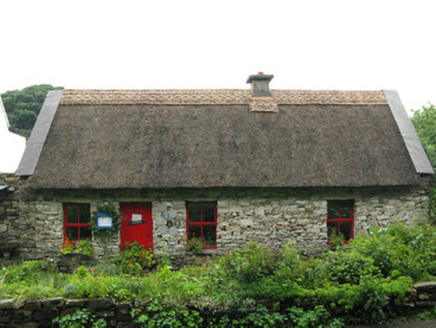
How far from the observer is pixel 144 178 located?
35.2 feet

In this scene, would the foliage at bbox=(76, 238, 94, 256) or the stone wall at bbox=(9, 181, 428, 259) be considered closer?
the foliage at bbox=(76, 238, 94, 256)

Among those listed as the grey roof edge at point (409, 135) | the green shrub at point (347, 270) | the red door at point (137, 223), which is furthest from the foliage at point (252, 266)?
the grey roof edge at point (409, 135)

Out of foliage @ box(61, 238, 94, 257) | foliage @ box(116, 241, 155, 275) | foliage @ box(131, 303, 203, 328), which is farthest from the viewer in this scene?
foliage @ box(61, 238, 94, 257)

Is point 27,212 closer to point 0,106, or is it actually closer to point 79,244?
point 79,244

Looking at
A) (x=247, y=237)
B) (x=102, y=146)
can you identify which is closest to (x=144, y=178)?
(x=102, y=146)

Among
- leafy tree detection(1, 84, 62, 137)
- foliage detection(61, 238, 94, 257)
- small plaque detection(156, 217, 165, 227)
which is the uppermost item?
leafy tree detection(1, 84, 62, 137)

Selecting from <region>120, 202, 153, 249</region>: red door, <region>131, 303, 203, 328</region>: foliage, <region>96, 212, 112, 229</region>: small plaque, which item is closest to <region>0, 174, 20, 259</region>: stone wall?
<region>96, 212, 112, 229</region>: small plaque

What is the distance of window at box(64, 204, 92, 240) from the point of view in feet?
36.4

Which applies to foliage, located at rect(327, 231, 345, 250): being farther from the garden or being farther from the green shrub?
the green shrub

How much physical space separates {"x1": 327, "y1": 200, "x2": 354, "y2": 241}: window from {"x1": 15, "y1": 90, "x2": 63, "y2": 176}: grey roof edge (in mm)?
8648

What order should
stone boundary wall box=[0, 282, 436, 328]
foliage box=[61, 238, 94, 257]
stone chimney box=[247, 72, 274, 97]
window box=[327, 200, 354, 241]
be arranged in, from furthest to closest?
stone chimney box=[247, 72, 274, 97], window box=[327, 200, 354, 241], foliage box=[61, 238, 94, 257], stone boundary wall box=[0, 282, 436, 328]

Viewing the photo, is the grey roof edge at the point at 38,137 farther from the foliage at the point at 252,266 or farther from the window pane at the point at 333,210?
the window pane at the point at 333,210

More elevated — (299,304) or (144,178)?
(144,178)

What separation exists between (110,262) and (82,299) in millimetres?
4003
